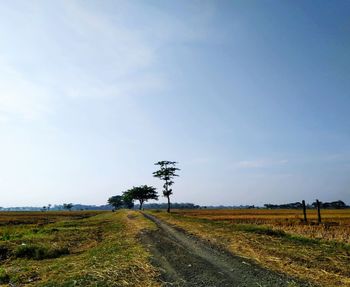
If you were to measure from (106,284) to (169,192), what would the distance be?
7331 cm

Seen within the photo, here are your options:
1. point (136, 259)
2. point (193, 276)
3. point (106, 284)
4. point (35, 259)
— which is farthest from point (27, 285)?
point (35, 259)

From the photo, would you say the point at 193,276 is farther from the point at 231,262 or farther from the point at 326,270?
the point at 326,270

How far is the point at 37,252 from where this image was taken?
1738 centimetres

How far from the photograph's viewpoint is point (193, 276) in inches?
406

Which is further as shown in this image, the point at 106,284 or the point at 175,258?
the point at 175,258

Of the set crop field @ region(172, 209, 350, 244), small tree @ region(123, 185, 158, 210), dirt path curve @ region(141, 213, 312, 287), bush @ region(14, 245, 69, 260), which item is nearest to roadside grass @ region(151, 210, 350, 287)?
dirt path curve @ region(141, 213, 312, 287)

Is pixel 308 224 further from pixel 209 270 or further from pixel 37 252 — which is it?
pixel 37 252

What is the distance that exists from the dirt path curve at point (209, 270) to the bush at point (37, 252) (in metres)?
5.79

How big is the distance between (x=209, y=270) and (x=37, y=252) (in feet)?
35.1

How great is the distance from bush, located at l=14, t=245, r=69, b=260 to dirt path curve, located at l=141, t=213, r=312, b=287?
5.79 metres

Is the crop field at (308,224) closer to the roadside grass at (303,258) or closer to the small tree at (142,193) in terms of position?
the roadside grass at (303,258)

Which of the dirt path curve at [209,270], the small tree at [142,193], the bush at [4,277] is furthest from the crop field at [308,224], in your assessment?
the small tree at [142,193]

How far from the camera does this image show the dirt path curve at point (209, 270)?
9.45m

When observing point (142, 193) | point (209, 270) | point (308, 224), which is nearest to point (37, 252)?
point (209, 270)
